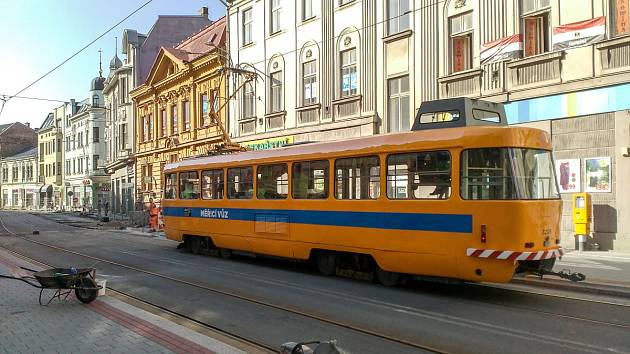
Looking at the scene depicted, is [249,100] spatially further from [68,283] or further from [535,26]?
[68,283]

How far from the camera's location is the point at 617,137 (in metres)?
14.2

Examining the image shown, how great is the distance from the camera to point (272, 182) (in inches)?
514

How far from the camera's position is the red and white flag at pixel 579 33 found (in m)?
14.4

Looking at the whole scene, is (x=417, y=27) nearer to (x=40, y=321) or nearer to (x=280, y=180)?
(x=280, y=180)

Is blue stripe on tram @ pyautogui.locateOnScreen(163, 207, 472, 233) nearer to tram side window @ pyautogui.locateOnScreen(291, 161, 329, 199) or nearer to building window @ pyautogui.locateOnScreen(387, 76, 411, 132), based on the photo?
tram side window @ pyautogui.locateOnScreen(291, 161, 329, 199)

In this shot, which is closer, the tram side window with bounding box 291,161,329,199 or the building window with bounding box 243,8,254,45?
the tram side window with bounding box 291,161,329,199

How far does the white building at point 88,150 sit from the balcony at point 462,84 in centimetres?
4745

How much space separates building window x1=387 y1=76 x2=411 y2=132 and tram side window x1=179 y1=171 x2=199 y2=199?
7.87 metres

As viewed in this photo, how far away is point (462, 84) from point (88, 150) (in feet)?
191

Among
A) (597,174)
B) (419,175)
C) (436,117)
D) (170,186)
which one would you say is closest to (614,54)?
(597,174)

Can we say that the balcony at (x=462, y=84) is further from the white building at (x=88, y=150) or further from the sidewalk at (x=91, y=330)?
the white building at (x=88, y=150)

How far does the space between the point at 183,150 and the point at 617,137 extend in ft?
95.7

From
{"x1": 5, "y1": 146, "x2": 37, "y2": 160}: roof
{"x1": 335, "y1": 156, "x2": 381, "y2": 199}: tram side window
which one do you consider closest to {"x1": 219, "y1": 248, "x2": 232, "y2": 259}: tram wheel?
{"x1": 335, "y1": 156, "x2": 381, "y2": 199}: tram side window

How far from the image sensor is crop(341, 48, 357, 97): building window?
2250cm
